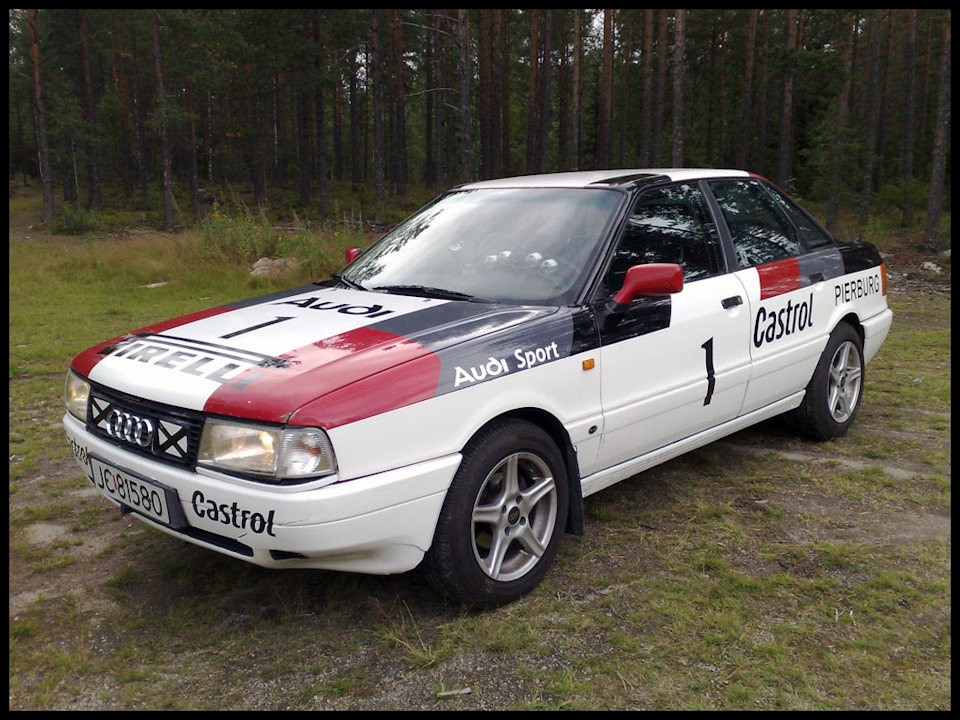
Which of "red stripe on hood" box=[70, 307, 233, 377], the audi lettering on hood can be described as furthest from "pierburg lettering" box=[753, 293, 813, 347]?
"red stripe on hood" box=[70, 307, 233, 377]

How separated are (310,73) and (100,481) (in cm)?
2982

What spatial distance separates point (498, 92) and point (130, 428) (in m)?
31.2

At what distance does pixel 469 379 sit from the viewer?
2.75 meters

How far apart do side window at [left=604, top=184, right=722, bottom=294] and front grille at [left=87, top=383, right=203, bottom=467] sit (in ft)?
5.79

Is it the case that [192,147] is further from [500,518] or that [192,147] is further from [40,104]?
[500,518]

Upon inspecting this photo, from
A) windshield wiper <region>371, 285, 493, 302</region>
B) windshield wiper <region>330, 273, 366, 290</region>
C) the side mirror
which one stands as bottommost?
windshield wiper <region>330, 273, 366, 290</region>

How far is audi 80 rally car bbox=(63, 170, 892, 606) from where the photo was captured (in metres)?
2.52

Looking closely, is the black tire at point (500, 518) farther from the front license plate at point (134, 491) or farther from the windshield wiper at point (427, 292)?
the front license plate at point (134, 491)

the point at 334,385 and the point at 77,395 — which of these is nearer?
the point at 334,385

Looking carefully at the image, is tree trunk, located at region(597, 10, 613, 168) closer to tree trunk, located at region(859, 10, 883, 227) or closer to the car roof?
tree trunk, located at region(859, 10, 883, 227)

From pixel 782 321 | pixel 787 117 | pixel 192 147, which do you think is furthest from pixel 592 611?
pixel 192 147

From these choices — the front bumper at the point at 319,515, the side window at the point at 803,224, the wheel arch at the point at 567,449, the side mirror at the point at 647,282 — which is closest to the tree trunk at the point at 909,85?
the side window at the point at 803,224

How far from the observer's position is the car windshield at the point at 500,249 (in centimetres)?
339

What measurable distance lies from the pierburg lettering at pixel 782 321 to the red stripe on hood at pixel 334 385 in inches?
81.5
